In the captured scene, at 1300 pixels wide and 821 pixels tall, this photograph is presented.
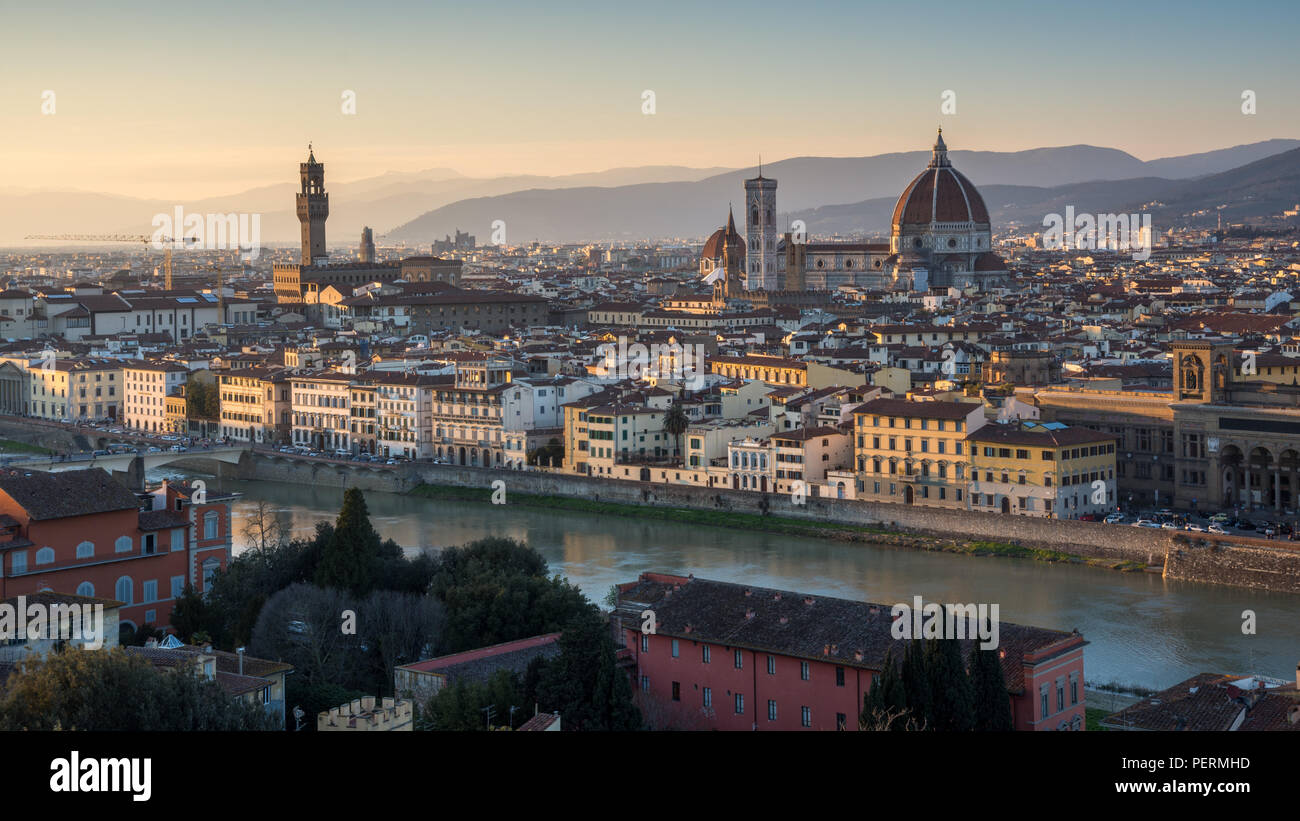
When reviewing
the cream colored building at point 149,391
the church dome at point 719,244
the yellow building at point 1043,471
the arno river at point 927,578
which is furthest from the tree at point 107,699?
the church dome at point 719,244

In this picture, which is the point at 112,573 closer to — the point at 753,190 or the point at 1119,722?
the point at 1119,722

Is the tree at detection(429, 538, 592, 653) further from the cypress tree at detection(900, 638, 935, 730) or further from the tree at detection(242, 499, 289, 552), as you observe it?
the tree at detection(242, 499, 289, 552)

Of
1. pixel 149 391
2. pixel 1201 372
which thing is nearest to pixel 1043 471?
pixel 1201 372

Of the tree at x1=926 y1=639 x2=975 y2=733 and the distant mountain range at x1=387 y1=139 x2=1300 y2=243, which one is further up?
the distant mountain range at x1=387 y1=139 x2=1300 y2=243

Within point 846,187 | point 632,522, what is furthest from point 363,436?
point 846,187

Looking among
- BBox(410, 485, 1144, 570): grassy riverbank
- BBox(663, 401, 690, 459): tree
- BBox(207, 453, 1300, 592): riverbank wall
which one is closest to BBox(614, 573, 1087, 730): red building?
BBox(207, 453, 1300, 592): riverbank wall

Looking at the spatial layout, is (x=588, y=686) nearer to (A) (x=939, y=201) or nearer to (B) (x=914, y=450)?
(B) (x=914, y=450)
